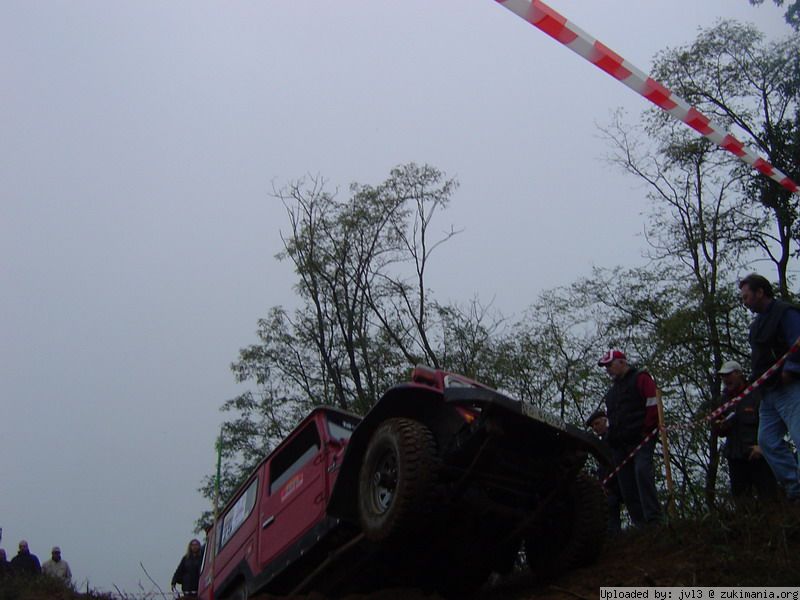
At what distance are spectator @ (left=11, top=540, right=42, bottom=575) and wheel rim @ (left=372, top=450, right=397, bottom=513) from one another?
7.37 meters

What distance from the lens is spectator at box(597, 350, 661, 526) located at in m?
6.99

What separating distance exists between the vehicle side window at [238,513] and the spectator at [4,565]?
3.92m

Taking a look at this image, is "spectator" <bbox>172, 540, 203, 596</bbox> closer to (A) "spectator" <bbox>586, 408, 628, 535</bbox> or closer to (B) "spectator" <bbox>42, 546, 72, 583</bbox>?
(B) "spectator" <bbox>42, 546, 72, 583</bbox>

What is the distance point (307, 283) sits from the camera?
25.4 meters

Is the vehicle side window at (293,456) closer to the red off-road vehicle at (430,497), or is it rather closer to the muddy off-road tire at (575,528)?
the red off-road vehicle at (430,497)

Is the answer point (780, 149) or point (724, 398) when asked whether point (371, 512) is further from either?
point (780, 149)

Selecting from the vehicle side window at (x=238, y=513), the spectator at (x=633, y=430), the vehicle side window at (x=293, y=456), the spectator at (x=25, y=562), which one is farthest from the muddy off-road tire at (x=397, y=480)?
the spectator at (x=25, y=562)

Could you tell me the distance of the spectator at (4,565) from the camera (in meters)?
10.3

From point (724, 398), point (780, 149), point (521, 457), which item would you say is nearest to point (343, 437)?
point (521, 457)

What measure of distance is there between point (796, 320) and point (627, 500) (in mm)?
2425

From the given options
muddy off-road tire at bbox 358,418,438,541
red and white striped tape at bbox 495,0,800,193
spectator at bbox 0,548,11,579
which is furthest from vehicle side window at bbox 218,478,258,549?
red and white striped tape at bbox 495,0,800,193

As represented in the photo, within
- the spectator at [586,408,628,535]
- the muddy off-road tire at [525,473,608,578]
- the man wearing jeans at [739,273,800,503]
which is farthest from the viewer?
the spectator at [586,408,628,535]

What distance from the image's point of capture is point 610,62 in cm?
584

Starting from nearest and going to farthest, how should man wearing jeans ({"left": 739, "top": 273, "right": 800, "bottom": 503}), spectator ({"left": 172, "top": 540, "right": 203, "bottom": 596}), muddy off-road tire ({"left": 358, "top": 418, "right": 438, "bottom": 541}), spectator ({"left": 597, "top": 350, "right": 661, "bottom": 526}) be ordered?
muddy off-road tire ({"left": 358, "top": 418, "right": 438, "bottom": 541}) < man wearing jeans ({"left": 739, "top": 273, "right": 800, "bottom": 503}) < spectator ({"left": 597, "top": 350, "right": 661, "bottom": 526}) < spectator ({"left": 172, "top": 540, "right": 203, "bottom": 596})
